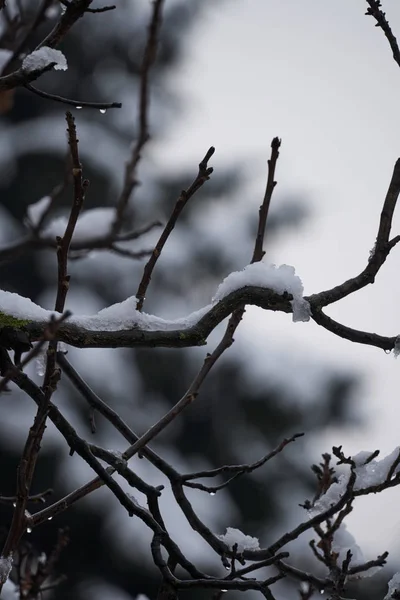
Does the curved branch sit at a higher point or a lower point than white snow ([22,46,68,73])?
lower

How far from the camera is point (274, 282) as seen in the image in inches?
55.4

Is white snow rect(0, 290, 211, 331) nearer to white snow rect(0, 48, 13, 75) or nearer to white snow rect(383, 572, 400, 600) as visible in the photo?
white snow rect(0, 48, 13, 75)

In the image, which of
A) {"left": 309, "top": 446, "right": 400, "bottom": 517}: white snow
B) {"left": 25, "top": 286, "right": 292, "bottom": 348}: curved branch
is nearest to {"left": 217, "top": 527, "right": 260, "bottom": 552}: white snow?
{"left": 309, "top": 446, "right": 400, "bottom": 517}: white snow

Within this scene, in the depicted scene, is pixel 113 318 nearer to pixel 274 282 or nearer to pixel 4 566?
pixel 274 282

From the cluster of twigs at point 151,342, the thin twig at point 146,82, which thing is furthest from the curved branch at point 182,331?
the thin twig at point 146,82

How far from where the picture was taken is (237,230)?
1005cm

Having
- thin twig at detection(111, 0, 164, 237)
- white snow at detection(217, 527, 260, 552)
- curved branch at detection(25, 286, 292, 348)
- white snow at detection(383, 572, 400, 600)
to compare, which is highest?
curved branch at detection(25, 286, 292, 348)

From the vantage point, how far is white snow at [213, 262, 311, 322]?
1385 mm

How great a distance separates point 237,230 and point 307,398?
2.67 metres

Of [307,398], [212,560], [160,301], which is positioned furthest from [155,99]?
[212,560]

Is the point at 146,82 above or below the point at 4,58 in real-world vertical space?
below

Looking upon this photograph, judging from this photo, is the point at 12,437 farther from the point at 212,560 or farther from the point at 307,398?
the point at 307,398

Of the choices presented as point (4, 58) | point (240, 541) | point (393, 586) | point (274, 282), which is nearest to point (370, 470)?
point (393, 586)

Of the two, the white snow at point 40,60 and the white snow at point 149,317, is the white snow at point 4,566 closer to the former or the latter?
the white snow at point 149,317
